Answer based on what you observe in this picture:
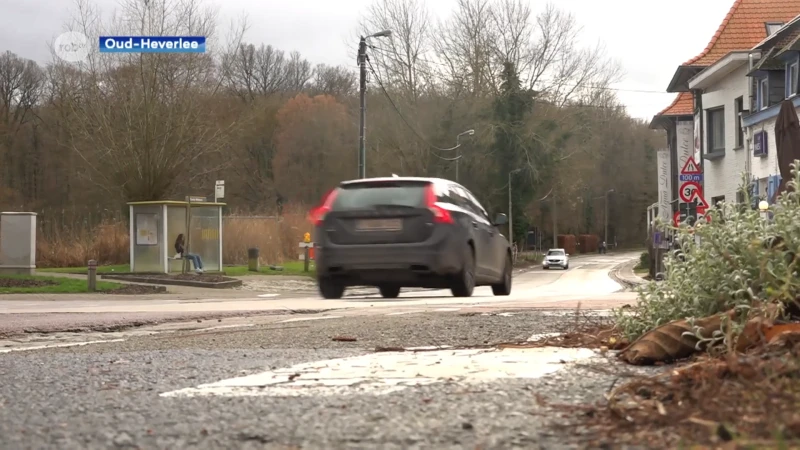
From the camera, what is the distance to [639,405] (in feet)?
11.2

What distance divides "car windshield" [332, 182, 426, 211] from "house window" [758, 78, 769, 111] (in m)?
23.3

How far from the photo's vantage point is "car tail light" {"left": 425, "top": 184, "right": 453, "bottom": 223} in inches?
444

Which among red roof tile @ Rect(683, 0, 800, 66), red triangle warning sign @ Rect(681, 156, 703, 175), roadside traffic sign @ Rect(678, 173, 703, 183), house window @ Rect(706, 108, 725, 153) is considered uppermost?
red roof tile @ Rect(683, 0, 800, 66)

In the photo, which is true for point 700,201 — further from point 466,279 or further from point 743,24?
point 743,24

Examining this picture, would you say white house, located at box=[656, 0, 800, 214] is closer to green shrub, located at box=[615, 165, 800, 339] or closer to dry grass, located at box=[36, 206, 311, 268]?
dry grass, located at box=[36, 206, 311, 268]

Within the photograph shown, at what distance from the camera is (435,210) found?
11.3 m

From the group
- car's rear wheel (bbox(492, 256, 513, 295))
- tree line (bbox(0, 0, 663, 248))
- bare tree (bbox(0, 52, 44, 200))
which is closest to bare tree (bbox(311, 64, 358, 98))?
tree line (bbox(0, 0, 663, 248))

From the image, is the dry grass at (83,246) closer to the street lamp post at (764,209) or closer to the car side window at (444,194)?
the car side window at (444,194)

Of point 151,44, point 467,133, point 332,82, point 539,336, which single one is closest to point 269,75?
point 332,82

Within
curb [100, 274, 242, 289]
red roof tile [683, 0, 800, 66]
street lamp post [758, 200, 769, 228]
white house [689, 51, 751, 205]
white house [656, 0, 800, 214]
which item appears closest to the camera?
street lamp post [758, 200, 769, 228]

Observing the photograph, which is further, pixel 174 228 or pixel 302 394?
pixel 174 228

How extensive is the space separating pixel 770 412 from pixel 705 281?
2.52m

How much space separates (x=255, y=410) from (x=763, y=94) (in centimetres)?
3136

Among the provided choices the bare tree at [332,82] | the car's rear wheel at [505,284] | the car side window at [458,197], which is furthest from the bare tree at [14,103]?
the car side window at [458,197]
